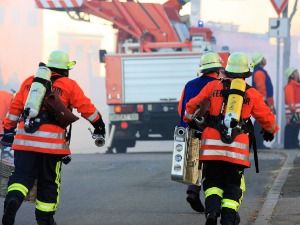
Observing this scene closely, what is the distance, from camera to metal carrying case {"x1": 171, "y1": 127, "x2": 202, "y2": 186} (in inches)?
320

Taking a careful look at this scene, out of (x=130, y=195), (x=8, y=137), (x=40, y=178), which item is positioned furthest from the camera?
(x=130, y=195)

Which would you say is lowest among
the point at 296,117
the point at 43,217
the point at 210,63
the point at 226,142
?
the point at 296,117

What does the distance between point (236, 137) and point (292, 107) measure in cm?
1197

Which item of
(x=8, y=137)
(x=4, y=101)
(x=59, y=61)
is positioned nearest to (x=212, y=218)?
(x=59, y=61)

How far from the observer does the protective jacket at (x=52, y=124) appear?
8.07m

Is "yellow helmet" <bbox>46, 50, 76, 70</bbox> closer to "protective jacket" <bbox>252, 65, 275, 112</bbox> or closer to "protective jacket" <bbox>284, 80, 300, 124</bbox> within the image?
"protective jacket" <bbox>252, 65, 275, 112</bbox>

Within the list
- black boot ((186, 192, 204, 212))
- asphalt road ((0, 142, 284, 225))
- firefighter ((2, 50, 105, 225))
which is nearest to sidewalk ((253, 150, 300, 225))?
asphalt road ((0, 142, 284, 225))

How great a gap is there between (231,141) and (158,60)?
495 inches

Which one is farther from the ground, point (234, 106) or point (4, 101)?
point (234, 106)

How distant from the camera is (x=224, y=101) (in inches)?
309

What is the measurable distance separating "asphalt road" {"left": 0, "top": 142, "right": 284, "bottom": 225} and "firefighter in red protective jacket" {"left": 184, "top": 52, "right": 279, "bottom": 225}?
1.17 m

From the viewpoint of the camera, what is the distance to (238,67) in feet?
26.2

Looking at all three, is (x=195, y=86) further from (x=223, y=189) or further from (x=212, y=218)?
(x=212, y=218)

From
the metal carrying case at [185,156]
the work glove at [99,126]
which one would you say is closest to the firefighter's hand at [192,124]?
the metal carrying case at [185,156]
